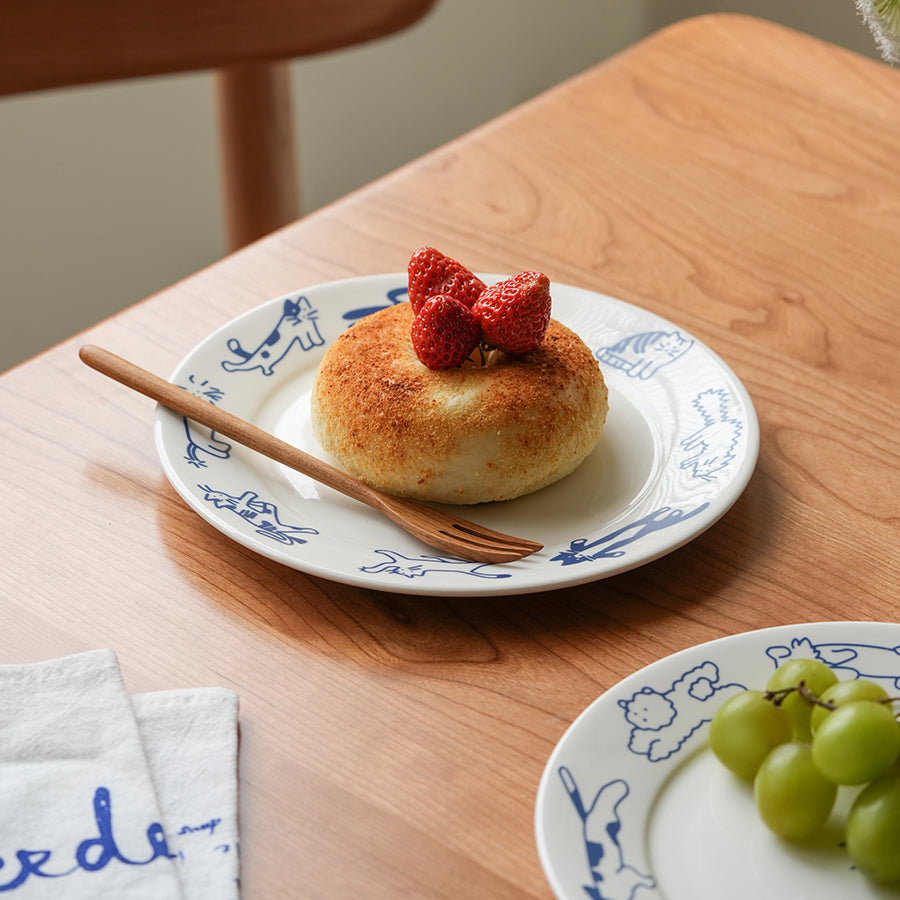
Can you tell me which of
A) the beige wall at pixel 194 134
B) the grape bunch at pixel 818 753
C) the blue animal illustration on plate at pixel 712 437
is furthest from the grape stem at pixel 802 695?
the beige wall at pixel 194 134

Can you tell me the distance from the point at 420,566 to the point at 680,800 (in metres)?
0.23

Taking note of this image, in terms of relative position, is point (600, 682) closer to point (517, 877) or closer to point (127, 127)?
point (517, 877)

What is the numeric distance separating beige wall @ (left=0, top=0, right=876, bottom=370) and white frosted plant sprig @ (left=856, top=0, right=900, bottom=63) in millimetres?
1700

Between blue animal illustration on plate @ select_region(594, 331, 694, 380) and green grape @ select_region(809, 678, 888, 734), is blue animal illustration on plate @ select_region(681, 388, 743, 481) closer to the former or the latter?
blue animal illustration on plate @ select_region(594, 331, 694, 380)

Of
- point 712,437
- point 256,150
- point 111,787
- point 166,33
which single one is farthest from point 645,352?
point 256,150

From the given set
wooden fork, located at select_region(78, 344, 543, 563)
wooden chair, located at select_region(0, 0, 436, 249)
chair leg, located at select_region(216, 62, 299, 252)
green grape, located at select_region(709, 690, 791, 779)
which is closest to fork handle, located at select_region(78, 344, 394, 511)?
wooden fork, located at select_region(78, 344, 543, 563)

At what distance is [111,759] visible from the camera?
0.61 meters

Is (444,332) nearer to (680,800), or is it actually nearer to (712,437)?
(712,437)

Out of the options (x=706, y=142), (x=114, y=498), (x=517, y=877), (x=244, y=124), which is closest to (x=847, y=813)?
(x=517, y=877)

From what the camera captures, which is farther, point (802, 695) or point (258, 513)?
point (258, 513)

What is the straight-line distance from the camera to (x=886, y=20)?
0.72 metres

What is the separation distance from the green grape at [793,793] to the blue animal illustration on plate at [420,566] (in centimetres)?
22

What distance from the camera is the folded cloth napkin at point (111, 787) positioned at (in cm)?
55

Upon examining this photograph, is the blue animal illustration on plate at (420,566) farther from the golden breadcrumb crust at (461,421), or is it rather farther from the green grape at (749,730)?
the green grape at (749,730)
